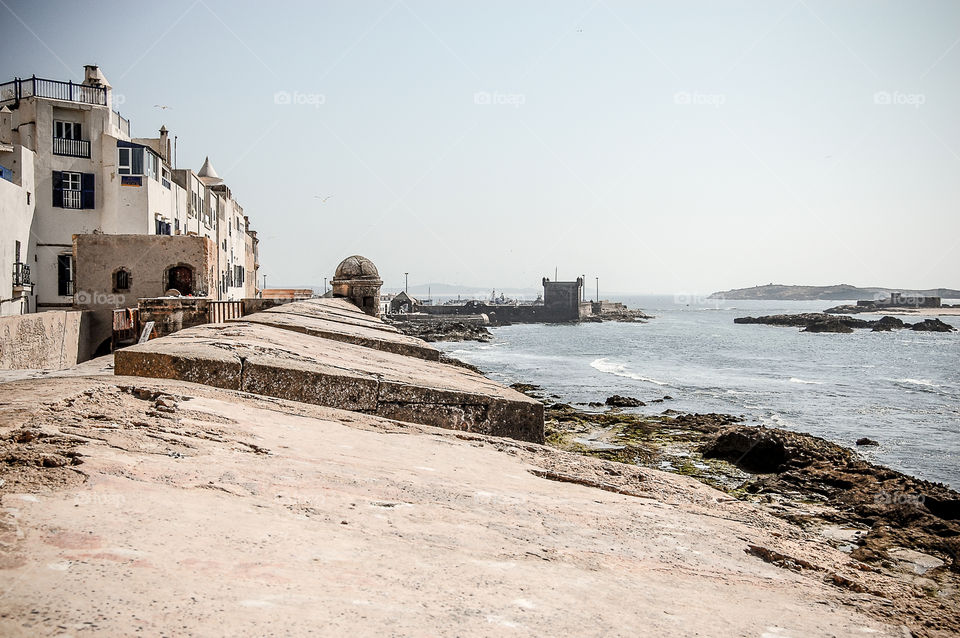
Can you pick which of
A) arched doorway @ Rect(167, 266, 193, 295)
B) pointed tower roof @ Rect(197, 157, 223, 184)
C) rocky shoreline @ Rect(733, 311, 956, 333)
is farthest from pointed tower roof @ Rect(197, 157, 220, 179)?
rocky shoreline @ Rect(733, 311, 956, 333)

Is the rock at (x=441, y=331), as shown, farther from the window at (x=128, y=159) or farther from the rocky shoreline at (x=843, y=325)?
the rocky shoreline at (x=843, y=325)

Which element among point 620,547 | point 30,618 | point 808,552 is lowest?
point 808,552

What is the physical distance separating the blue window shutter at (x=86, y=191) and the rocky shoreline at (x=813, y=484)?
21514 millimetres

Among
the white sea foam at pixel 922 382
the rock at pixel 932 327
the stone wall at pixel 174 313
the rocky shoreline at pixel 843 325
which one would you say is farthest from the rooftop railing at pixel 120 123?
the rock at pixel 932 327

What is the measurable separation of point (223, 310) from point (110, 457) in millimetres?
11658

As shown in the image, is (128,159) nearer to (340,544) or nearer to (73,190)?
(73,190)

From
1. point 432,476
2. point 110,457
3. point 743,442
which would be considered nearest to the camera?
point 110,457

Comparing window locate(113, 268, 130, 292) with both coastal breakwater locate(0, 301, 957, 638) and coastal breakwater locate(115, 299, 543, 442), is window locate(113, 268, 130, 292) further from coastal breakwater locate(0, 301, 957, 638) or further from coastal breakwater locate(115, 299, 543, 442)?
coastal breakwater locate(0, 301, 957, 638)

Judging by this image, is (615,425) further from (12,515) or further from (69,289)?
(69,289)

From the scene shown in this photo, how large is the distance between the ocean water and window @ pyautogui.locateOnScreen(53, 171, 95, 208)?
19.1 m

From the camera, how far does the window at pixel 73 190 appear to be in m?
27.9

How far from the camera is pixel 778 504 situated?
1086cm

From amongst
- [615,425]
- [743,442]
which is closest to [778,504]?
[743,442]

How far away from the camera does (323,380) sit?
14.8 ft
